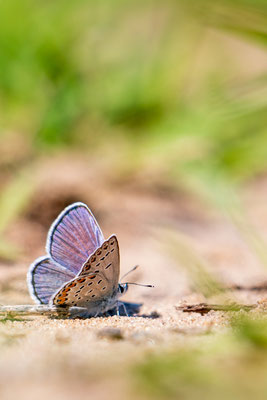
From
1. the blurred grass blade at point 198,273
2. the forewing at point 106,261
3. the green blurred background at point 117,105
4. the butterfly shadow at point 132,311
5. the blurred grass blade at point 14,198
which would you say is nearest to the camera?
the blurred grass blade at point 198,273

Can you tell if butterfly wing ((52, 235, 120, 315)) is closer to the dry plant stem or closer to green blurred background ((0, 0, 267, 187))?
the dry plant stem

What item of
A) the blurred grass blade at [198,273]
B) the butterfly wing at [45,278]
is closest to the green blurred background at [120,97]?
the blurred grass blade at [198,273]

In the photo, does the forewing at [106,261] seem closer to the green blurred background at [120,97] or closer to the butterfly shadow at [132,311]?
the butterfly shadow at [132,311]

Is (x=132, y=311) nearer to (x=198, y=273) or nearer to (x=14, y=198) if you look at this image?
(x=198, y=273)

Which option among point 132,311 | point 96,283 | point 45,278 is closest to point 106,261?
point 96,283

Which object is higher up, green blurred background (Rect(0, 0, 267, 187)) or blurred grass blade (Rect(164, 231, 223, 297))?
green blurred background (Rect(0, 0, 267, 187))

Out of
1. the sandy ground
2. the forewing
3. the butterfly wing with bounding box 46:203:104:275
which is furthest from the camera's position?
the butterfly wing with bounding box 46:203:104:275

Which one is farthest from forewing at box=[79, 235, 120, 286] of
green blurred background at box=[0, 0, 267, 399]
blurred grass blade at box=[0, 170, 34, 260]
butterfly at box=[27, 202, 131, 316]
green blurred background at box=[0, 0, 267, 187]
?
green blurred background at box=[0, 0, 267, 187]

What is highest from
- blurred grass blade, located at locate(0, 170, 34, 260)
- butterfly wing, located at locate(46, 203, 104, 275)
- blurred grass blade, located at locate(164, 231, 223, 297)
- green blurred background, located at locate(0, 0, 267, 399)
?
green blurred background, located at locate(0, 0, 267, 399)
